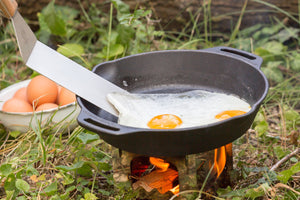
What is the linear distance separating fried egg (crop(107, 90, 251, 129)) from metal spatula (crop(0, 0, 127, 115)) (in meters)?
0.10

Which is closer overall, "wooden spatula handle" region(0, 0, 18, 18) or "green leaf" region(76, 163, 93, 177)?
"wooden spatula handle" region(0, 0, 18, 18)

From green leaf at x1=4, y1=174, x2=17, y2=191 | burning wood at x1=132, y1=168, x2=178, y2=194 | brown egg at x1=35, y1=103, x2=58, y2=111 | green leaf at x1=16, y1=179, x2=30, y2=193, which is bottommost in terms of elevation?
green leaf at x1=4, y1=174, x2=17, y2=191

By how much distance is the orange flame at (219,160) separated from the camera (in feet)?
6.43

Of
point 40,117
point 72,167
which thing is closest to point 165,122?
point 72,167

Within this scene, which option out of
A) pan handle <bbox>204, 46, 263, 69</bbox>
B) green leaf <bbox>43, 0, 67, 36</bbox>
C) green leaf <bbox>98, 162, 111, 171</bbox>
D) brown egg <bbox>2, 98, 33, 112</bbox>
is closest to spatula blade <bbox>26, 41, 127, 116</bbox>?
green leaf <bbox>98, 162, 111, 171</bbox>

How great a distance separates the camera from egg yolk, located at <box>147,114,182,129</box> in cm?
184

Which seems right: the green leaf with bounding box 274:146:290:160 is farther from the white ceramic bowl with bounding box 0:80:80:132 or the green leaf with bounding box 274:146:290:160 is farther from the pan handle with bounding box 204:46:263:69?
the white ceramic bowl with bounding box 0:80:80:132

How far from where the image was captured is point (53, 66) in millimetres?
1829

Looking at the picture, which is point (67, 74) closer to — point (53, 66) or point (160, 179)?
point (53, 66)

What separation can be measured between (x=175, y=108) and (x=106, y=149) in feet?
2.18

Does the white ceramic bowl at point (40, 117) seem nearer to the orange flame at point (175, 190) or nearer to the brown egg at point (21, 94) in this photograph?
the brown egg at point (21, 94)

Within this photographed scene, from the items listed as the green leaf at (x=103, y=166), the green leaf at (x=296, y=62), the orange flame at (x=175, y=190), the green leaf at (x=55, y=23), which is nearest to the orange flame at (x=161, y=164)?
the orange flame at (x=175, y=190)

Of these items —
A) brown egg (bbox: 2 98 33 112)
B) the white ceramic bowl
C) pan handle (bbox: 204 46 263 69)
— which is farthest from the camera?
brown egg (bbox: 2 98 33 112)

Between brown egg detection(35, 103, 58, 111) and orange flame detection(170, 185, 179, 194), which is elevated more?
brown egg detection(35, 103, 58, 111)
